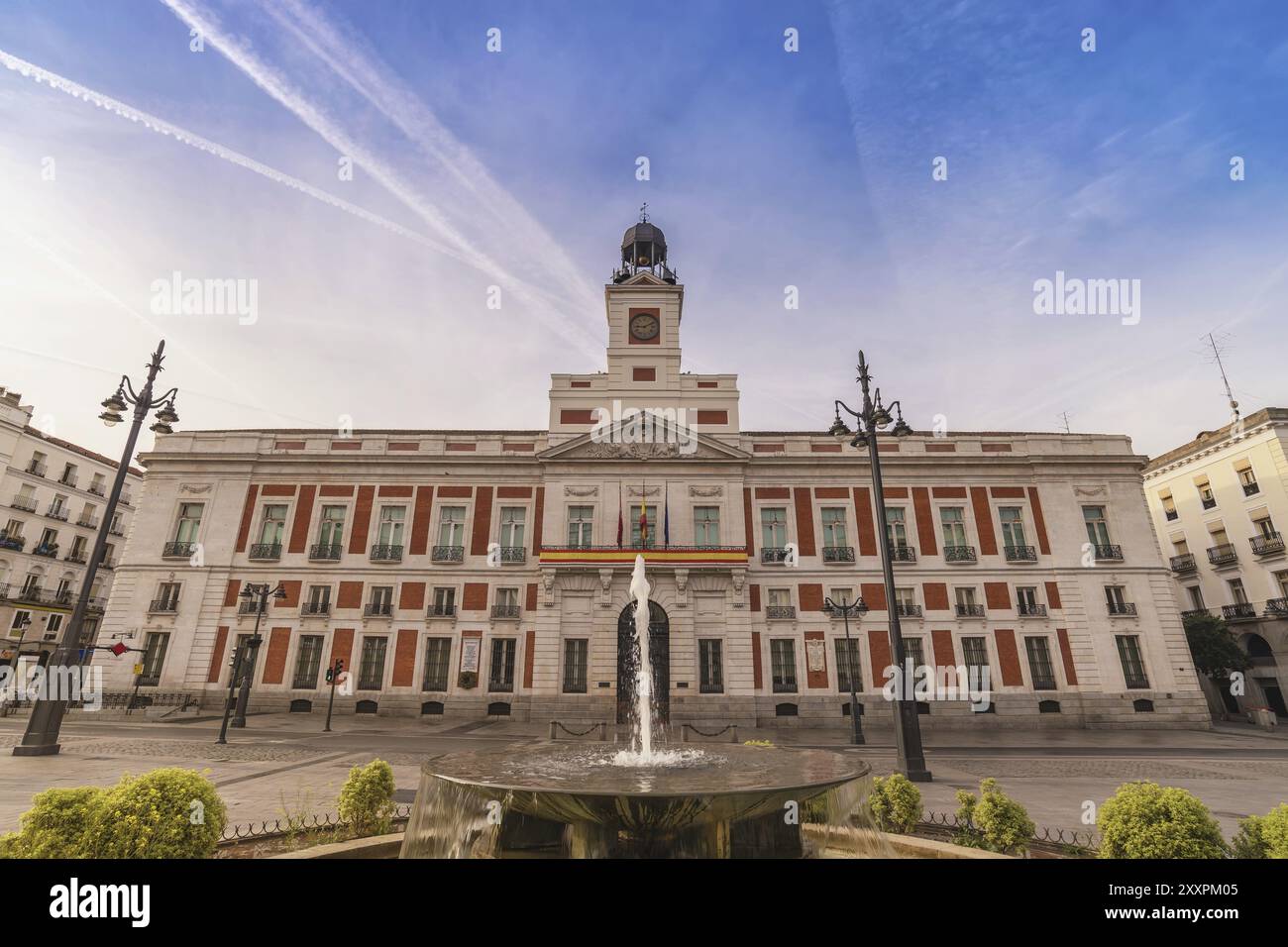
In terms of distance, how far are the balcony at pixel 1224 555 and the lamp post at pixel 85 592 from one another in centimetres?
4582

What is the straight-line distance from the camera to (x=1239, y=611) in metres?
29.0

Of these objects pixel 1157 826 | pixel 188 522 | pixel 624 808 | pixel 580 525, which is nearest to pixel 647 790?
pixel 624 808

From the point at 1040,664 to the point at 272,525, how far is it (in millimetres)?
35834

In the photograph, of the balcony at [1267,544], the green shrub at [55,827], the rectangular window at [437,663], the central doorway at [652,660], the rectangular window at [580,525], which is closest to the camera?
the green shrub at [55,827]

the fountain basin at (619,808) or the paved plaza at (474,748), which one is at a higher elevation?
the fountain basin at (619,808)

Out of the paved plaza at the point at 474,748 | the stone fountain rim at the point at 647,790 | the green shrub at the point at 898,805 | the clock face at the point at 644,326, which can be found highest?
the clock face at the point at 644,326

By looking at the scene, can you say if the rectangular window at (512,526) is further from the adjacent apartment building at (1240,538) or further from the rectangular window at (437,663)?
the adjacent apartment building at (1240,538)

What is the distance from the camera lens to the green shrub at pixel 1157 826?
4.86 m

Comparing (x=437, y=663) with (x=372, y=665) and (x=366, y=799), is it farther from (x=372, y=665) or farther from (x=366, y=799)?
(x=366, y=799)

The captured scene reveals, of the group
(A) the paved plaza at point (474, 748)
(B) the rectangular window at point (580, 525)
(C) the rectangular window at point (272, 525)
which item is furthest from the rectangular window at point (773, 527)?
(C) the rectangular window at point (272, 525)
